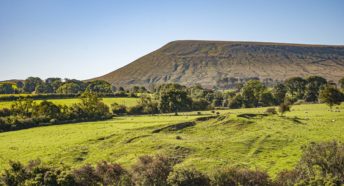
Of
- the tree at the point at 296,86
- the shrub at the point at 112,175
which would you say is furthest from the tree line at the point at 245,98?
the shrub at the point at 112,175

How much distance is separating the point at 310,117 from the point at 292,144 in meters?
31.5

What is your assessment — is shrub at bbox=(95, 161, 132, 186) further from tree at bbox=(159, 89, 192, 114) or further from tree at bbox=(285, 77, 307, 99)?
tree at bbox=(285, 77, 307, 99)

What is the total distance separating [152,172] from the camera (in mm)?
40938

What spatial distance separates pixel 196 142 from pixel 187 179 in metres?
25.5

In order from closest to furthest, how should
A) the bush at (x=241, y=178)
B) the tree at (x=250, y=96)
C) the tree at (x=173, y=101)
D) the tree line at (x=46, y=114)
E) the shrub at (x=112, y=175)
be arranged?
the bush at (x=241, y=178) → the shrub at (x=112, y=175) → the tree line at (x=46, y=114) → the tree at (x=173, y=101) → the tree at (x=250, y=96)

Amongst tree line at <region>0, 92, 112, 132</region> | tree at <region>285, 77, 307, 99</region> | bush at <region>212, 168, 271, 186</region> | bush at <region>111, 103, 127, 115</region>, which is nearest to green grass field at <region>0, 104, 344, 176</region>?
tree line at <region>0, 92, 112, 132</region>

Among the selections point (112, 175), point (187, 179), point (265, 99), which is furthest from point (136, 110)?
point (187, 179)

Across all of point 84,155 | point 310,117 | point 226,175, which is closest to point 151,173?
point 226,175

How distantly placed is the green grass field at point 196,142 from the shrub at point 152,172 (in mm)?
8214

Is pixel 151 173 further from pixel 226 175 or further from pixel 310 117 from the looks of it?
pixel 310 117

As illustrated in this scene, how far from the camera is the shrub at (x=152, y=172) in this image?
39812 millimetres

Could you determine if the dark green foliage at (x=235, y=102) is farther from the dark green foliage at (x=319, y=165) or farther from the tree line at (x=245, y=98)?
the dark green foliage at (x=319, y=165)

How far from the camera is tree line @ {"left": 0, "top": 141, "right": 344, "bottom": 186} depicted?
38969 mm

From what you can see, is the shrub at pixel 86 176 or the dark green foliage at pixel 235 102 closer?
the shrub at pixel 86 176
